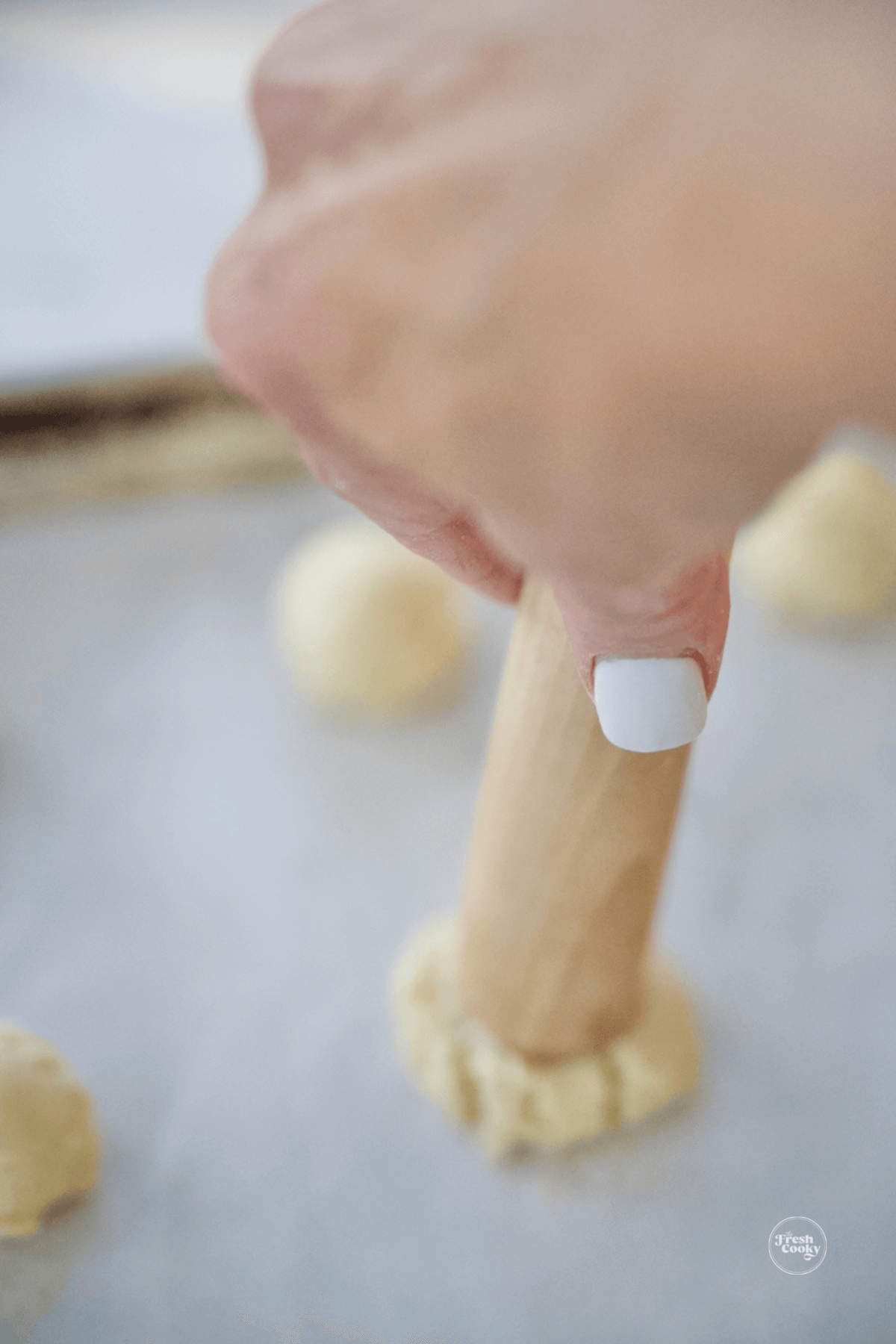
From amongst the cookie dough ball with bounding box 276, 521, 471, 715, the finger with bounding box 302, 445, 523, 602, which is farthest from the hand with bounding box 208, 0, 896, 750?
the cookie dough ball with bounding box 276, 521, 471, 715

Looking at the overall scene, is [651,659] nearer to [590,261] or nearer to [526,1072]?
[590,261]

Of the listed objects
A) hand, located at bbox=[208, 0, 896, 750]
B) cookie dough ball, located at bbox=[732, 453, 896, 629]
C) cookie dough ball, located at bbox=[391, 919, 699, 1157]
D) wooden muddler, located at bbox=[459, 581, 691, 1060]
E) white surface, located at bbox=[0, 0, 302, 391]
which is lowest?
cookie dough ball, located at bbox=[391, 919, 699, 1157]

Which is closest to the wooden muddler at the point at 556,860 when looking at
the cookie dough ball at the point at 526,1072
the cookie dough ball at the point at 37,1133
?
the cookie dough ball at the point at 526,1072

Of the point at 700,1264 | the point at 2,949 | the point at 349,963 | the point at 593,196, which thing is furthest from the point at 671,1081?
the point at 593,196

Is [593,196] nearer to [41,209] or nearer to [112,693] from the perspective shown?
[112,693]

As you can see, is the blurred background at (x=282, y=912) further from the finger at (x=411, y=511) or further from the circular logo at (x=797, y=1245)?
the finger at (x=411, y=511)

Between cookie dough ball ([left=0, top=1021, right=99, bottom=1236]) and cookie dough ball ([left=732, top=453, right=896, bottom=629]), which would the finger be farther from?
cookie dough ball ([left=732, top=453, right=896, bottom=629])
